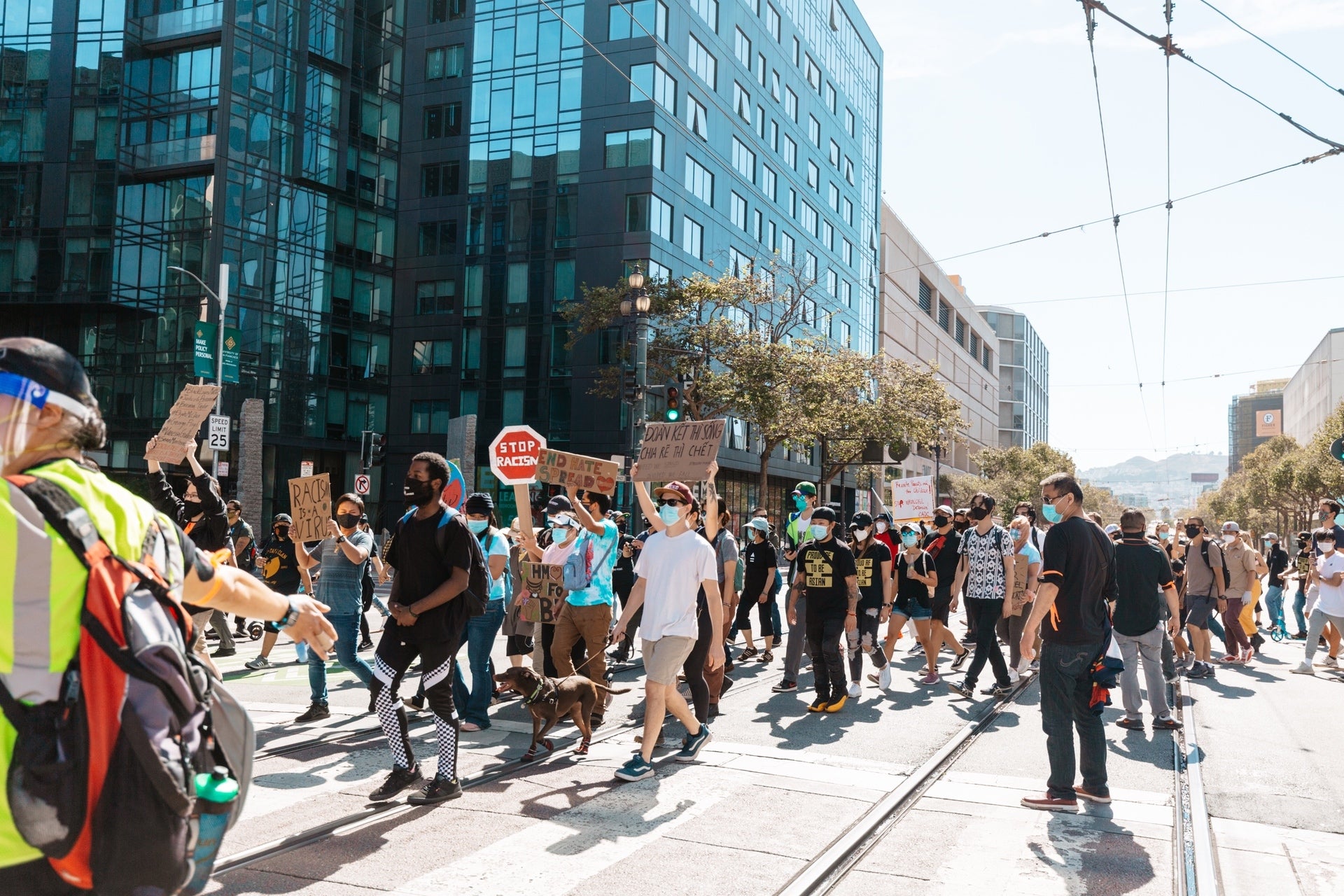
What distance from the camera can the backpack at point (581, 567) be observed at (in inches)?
336

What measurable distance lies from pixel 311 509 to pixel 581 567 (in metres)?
2.79

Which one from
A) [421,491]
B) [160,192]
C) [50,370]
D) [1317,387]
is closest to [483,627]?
[421,491]

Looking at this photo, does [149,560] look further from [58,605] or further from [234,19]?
[234,19]

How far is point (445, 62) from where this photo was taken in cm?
4300

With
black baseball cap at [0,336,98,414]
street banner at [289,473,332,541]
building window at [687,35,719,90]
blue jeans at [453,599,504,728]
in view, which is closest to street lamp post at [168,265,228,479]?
street banner at [289,473,332,541]

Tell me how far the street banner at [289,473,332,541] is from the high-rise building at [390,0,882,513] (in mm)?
29222

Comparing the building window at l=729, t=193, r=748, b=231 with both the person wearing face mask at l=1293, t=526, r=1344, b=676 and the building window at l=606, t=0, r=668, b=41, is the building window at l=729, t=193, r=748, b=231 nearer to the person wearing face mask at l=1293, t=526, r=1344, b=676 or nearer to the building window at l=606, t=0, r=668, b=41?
the building window at l=606, t=0, r=668, b=41

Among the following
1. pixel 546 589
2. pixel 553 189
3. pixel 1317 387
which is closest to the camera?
pixel 546 589

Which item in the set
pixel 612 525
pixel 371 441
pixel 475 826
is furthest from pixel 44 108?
pixel 475 826

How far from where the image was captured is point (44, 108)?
3834cm

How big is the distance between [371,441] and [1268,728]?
25164 millimetres

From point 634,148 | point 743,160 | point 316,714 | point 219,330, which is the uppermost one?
point 743,160

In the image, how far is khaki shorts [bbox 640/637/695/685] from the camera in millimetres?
6914

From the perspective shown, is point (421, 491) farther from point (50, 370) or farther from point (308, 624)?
point (50, 370)
